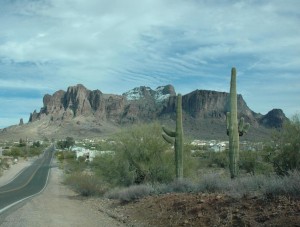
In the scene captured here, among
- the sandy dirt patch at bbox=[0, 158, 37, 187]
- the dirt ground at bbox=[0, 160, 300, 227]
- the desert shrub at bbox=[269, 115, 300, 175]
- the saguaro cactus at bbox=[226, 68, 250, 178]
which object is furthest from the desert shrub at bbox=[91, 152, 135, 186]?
the sandy dirt patch at bbox=[0, 158, 37, 187]

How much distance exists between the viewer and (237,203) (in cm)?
1391

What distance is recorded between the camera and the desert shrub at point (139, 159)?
35.0m

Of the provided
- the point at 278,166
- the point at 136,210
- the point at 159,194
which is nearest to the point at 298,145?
the point at 278,166

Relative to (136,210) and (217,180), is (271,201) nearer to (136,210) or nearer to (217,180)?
(217,180)

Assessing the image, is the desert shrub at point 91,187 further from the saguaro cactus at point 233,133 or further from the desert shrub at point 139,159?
the saguaro cactus at point 233,133

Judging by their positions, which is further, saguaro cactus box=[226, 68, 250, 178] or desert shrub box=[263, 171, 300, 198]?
saguaro cactus box=[226, 68, 250, 178]

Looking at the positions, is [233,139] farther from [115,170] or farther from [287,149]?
[115,170]

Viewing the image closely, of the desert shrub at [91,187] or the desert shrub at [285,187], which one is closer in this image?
the desert shrub at [285,187]

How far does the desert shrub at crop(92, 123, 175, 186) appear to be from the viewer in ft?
115

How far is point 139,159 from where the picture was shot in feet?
119

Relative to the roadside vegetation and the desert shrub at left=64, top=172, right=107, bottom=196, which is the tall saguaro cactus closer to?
the roadside vegetation

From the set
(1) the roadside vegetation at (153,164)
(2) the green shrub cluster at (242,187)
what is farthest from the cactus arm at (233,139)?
(1) the roadside vegetation at (153,164)

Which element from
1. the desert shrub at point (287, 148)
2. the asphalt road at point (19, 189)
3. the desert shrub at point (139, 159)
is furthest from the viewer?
the asphalt road at point (19, 189)

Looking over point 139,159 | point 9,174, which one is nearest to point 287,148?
point 139,159
